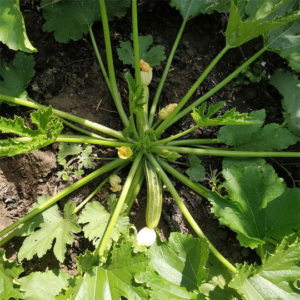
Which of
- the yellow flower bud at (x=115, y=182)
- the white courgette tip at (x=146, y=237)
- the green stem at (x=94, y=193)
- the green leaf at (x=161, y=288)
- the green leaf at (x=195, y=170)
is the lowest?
the green leaf at (x=161, y=288)

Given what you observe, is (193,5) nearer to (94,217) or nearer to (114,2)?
(114,2)

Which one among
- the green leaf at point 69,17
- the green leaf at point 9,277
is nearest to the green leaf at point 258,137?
the green leaf at point 69,17

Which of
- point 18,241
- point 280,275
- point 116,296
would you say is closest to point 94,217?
point 116,296

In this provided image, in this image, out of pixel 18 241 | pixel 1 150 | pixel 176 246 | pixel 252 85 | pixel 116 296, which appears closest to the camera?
pixel 1 150

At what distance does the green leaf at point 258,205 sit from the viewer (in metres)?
2.17

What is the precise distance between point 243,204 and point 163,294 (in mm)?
749

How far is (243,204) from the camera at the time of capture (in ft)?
7.22

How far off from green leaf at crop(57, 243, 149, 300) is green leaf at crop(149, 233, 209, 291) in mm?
242

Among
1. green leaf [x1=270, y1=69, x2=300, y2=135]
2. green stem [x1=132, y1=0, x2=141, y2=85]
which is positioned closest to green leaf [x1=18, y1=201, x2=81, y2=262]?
green stem [x1=132, y1=0, x2=141, y2=85]

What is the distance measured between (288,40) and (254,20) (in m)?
0.77

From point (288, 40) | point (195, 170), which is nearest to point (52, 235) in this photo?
point (195, 170)

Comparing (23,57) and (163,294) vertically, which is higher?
(23,57)

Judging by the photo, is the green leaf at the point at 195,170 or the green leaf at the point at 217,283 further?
the green leaf at the point at 195,170

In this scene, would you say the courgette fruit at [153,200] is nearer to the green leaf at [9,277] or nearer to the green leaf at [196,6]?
the green leaf at [9,277]
